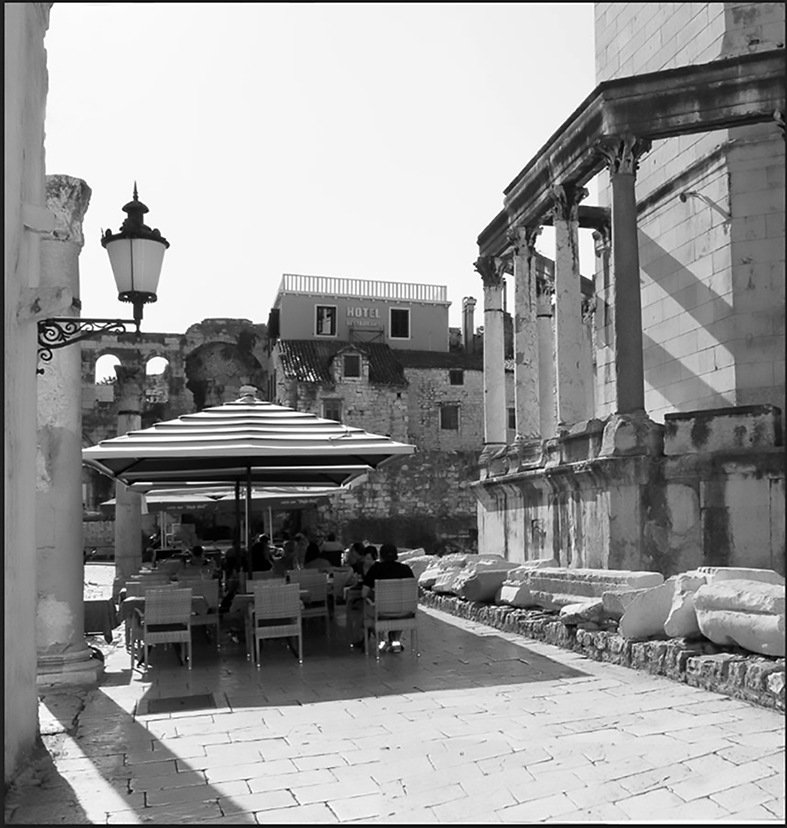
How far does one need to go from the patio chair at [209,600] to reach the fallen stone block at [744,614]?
4.39 meters

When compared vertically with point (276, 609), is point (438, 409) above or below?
above

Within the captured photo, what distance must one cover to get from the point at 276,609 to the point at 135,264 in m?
3.32

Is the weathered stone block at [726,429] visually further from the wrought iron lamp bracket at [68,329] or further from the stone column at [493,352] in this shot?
the wrought iron lamp bracket at [68,329]

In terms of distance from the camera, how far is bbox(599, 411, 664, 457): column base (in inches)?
382

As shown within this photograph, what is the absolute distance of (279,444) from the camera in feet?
25.3

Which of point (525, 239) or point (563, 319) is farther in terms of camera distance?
point (525, 239)

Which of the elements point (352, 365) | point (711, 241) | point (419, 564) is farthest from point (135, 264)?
point (352, 365)

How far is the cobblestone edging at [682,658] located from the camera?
223 inches

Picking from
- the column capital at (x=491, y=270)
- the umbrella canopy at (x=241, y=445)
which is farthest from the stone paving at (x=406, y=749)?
the column capital at (x=491, y=270)

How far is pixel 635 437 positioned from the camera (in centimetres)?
973

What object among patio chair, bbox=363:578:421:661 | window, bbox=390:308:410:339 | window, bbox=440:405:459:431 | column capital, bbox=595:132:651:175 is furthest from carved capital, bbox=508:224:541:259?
window, bbox=390:308:410:339

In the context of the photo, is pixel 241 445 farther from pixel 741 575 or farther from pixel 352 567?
pixel 741 575

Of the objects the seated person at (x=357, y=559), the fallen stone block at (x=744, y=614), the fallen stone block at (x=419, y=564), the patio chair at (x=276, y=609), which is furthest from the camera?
the fallen stone block at (x=419, y=564)

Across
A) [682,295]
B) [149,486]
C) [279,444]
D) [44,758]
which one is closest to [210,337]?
[149,486]
